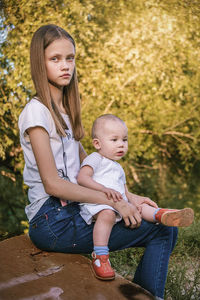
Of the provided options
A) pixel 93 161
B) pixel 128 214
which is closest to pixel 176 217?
pixel 128 214

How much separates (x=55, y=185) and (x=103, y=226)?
336 millimetres

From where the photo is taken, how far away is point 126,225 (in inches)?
78.0

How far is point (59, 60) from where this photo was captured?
2162 millimetres

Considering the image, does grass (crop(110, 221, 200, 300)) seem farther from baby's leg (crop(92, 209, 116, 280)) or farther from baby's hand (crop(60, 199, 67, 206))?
baby's hand (crop(60, 199, 67, 206))

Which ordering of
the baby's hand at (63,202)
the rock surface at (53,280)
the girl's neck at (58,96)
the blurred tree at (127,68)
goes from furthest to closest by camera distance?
1. the blurred tree at (127,68)
2. the girl's neck at (58,96)
3. the baby's hand at (63,202)
4. the rock surface at (53,280)

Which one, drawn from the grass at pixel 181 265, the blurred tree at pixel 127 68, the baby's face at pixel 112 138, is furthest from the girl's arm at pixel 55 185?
the blurred tree at pixel 127 68

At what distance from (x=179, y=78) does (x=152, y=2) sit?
1.19 metres

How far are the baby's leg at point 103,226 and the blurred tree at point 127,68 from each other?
7.67 feet

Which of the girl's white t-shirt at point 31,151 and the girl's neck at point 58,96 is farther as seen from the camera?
→ the girl's neck at point 58,96

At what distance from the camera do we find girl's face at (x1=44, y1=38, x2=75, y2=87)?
2.14 m

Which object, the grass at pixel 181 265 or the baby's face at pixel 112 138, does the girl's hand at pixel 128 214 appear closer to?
the baby's face at pixel 112 138

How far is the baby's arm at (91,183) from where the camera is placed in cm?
201

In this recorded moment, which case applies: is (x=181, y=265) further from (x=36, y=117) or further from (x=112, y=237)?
(x=36, y=117)

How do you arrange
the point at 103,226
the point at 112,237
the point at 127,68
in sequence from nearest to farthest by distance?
1. the point at 103,226
2. the point at 112,237
3. the point at 127,68
